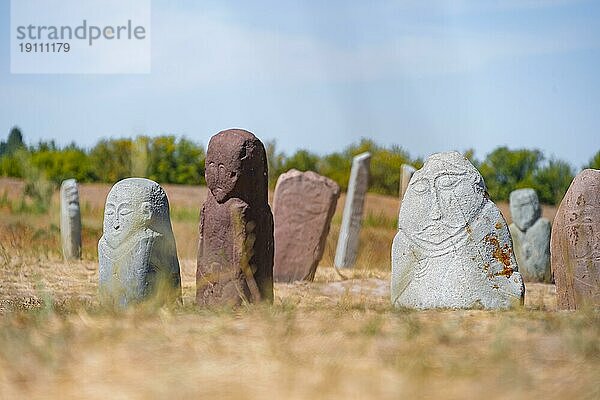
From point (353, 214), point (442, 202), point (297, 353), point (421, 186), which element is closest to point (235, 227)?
point (421, 186)

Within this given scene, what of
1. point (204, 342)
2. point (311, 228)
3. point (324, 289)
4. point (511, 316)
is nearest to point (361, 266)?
point (311, 228)

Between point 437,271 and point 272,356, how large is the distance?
9.60 ft

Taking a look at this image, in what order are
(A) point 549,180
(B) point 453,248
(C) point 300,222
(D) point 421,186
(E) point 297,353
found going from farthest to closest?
(A) point 549,180
(C) point 300,222
(D) point 421,186
(B) point 453,248
(E) point 297,353

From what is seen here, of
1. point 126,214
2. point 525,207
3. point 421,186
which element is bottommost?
point 525,207

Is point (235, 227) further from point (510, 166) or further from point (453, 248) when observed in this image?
point (510, 166)

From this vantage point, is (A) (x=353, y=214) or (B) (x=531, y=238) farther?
(A) (x=353, y=214)

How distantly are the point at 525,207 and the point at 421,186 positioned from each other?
258 inches

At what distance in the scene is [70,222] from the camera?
12562 millimetres

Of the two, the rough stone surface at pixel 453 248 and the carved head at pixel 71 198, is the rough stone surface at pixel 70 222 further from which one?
the rough stone surface at pixel 453 248

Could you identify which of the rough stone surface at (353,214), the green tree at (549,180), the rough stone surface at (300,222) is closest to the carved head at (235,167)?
the rough stone surface at (300,222)

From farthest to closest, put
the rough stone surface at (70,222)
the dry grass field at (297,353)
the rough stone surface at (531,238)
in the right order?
the rough stone surface at (531,238), the rough stone surface at (70,222), the dry grass field at (297,353)

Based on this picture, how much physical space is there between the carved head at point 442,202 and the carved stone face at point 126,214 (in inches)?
78.8

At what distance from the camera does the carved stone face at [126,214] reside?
694 cm

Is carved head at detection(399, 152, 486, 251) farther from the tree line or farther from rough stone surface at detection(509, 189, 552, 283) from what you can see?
the tree line
